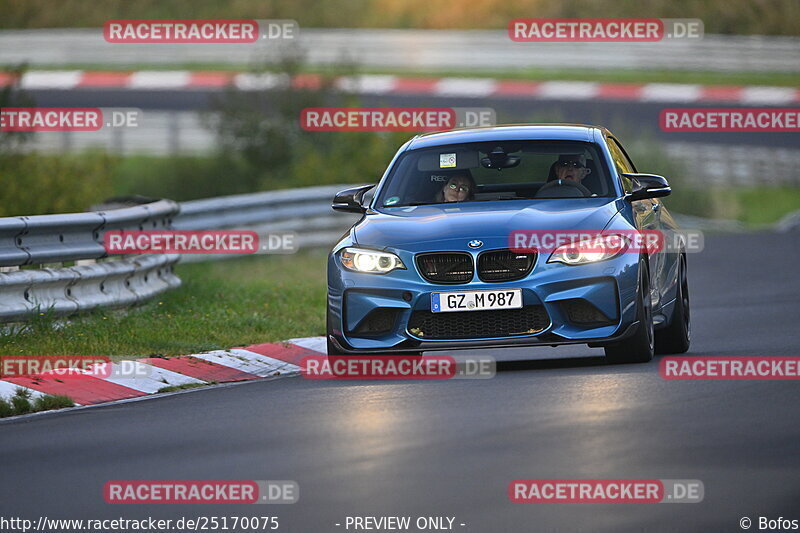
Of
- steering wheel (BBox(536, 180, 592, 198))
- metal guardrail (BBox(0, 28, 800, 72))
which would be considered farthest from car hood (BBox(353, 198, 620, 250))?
metal guardrail (BBox(0, 28, 800, 72))

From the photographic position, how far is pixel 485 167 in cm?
1225

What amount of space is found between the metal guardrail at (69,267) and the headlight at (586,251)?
4025 millimetres

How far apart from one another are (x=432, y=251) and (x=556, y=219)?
81 centimetres

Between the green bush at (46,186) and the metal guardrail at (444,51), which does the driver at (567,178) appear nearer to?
the green bush at (46,186)

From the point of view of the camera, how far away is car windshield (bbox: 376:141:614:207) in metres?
12.2

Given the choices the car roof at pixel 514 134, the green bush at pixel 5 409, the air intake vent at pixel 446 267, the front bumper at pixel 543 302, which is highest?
the car roof at pixel 514 134

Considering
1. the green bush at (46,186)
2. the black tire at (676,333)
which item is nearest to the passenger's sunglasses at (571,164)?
the black tire at (676,333)

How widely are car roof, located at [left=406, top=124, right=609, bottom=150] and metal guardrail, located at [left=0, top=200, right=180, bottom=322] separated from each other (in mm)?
2702

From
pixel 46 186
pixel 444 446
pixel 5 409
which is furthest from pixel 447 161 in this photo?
pixel 46 186

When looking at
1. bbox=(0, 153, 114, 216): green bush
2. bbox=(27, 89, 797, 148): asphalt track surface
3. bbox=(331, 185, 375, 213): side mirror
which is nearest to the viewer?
bbox=(331, 185, 375, 213): side mirror

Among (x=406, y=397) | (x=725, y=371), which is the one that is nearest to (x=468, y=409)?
(x=406, y=397)

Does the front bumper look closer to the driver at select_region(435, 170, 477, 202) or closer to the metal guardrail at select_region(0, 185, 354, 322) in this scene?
the driver at select_region(435, 170, 477, 202)

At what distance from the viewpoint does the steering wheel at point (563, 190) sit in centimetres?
1206

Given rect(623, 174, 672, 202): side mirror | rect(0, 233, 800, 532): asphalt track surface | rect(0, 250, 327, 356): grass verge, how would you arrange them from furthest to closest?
rect(0, 250, 327, 356): grass verge < rect(623, 174, 672, 202): side mirror < rect(0, 233, 800, 532): asphalt track surface
